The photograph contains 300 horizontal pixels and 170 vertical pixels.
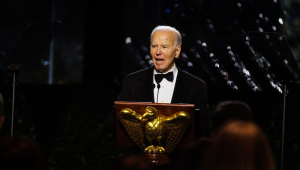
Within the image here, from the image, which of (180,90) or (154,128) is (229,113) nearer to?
(154,128)

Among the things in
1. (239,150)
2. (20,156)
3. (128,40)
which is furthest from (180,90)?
(128,40)

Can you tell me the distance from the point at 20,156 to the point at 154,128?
1.18 metres

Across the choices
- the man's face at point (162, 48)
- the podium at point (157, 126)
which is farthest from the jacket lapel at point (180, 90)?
the podium at point (157, 126)

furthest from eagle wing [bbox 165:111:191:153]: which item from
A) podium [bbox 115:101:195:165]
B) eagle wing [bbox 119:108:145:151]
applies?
eagle wing [bbox 119:108:145:151]

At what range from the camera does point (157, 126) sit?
2.71 metres

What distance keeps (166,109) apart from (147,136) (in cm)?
20

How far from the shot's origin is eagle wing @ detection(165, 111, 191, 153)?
105 inches

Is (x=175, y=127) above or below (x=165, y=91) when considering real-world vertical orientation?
below

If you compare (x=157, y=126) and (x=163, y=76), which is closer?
(x=157, y=126)

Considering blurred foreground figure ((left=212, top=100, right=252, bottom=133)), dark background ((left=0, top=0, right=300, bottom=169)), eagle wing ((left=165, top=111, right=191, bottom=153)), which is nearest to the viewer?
blurred foreground figure ((left=212, top=100, right=252, bottom=133))

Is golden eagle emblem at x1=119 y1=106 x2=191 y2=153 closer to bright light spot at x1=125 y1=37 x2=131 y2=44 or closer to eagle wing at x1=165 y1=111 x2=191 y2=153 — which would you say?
eagle wing at x1=165 y1=111 x2=191 y2=153

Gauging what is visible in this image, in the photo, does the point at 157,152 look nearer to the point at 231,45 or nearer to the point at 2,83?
the point at 231,45

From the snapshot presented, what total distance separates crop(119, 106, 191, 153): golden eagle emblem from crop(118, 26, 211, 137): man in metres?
0.51

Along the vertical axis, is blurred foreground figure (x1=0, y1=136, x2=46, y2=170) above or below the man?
below
